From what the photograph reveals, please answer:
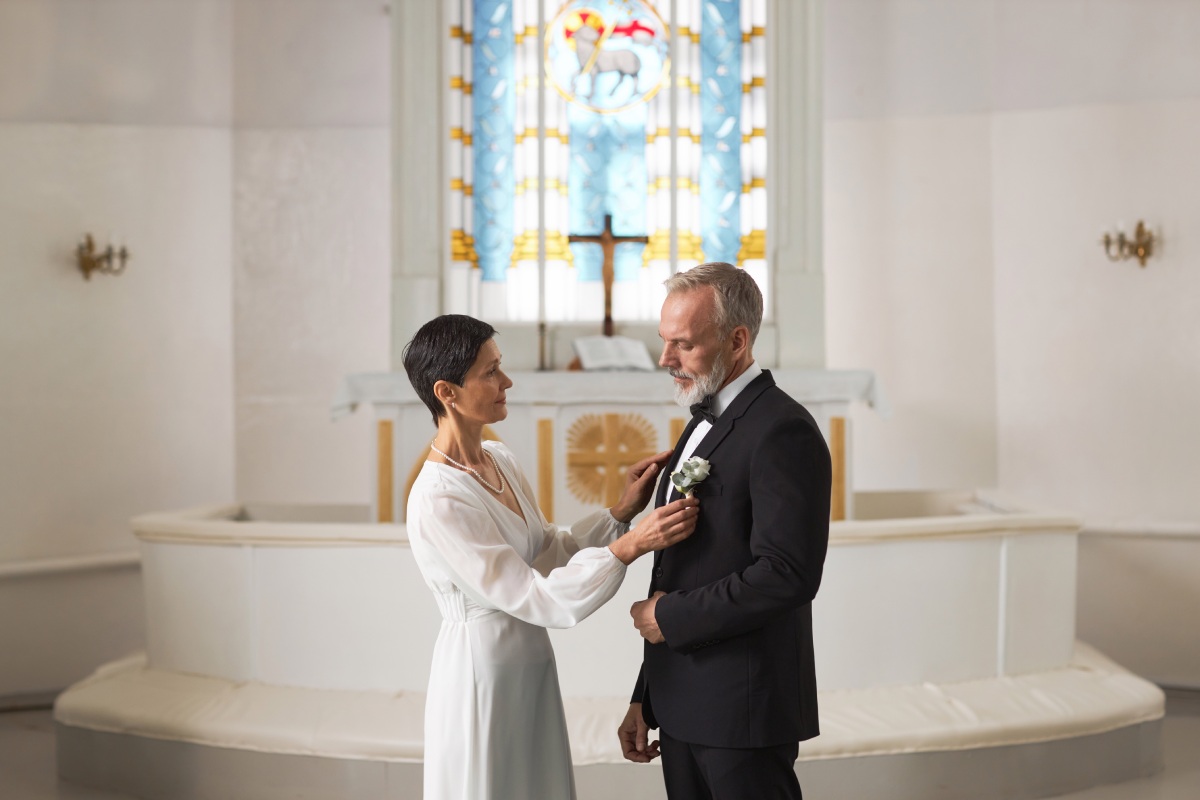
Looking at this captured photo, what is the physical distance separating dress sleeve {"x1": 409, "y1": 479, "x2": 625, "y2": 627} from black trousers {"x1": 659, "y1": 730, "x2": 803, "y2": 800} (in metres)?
0.38

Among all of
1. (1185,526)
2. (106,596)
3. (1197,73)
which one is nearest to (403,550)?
(106,596)

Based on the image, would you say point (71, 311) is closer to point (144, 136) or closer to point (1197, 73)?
point (144, 136)

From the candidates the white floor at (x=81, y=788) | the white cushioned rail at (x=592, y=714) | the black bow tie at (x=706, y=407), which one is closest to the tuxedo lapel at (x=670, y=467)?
the black bow tie at (x=706, y=407)

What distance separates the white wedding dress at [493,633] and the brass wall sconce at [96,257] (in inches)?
219

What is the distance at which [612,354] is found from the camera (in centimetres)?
681

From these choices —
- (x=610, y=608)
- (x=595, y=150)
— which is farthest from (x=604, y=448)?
(x=595, y=150)

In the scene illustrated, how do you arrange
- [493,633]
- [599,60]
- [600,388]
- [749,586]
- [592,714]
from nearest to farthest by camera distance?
[749,586]
[493,633]
[592,714]
[600,388]
[599,60]

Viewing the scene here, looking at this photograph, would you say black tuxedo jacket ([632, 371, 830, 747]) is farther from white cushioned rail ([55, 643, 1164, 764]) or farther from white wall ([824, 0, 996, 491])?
white wall ([824, 0, 996, 491])

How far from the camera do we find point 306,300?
27.2 ft

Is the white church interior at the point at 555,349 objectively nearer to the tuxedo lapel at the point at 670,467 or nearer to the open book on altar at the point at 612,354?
the open book on altar at the point at 612,354

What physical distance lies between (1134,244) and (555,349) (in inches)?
146

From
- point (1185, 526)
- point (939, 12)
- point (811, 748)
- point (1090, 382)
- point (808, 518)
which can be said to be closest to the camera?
point (808, 518)

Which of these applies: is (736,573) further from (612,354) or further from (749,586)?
(612,354)

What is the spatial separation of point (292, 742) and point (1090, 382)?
18.4 feet
